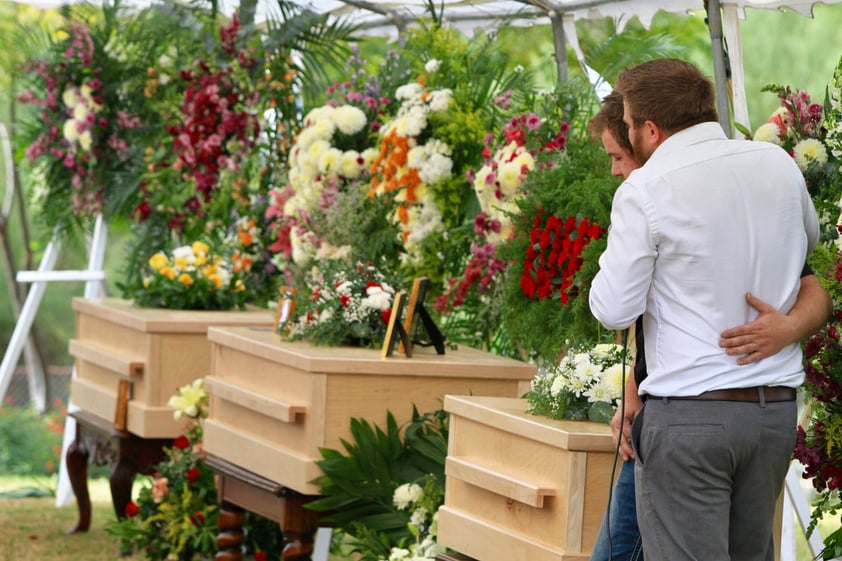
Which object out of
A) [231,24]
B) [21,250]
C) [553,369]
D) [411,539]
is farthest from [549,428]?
[21,250]

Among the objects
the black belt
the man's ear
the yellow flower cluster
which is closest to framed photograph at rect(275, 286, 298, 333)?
the yellow flower cluster

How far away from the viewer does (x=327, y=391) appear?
14.1ft

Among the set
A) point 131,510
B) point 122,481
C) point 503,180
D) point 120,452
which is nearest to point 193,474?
point 131,510

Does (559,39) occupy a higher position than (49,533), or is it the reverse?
(559,39)

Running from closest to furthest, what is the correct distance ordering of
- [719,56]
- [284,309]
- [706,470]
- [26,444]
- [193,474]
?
[706,470], [719,56], [284,309], [193,474], [26,444]

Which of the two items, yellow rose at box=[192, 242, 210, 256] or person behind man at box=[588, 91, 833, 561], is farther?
yellow rose at box=[192, 242, 210, 256]

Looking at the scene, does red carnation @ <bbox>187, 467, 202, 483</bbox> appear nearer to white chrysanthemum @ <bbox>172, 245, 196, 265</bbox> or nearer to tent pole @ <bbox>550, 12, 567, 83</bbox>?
white chrysanthemum @ <bbox>172, 245, 196, 265</bbox>

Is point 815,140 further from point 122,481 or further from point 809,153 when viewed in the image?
point 122,481

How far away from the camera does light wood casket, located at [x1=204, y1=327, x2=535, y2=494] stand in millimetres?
4289

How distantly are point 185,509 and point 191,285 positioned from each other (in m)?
1.05

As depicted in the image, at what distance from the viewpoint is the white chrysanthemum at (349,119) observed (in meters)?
5.68

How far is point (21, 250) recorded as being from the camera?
1727 cm

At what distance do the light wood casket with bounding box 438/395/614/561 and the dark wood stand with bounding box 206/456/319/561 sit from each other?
88 cm

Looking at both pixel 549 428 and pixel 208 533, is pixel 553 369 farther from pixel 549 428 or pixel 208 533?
pixel 208 533
